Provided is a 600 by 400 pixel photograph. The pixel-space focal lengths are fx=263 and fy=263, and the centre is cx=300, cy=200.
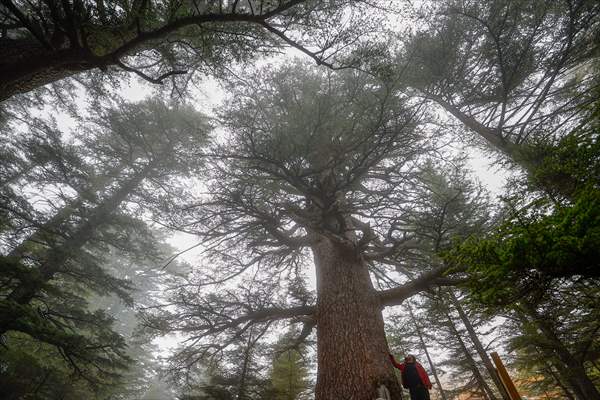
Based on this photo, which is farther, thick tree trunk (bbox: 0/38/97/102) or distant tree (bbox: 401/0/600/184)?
distant tree (bbox: 401/0/600/184)

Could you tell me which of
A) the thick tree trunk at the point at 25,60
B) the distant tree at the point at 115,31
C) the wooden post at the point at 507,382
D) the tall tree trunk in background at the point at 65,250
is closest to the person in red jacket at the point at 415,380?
the wooden post at the point at 507,382

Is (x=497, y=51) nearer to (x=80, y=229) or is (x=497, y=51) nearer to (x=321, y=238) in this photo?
(x=321, y=238)

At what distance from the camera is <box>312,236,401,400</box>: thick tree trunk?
3.06 meters

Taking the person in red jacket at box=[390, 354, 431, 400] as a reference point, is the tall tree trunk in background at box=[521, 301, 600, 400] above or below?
above

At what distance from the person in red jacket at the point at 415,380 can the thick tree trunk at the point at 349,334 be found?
44.8 inches

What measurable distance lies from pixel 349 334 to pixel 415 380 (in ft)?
6.65

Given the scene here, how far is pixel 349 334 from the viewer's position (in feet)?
11.6

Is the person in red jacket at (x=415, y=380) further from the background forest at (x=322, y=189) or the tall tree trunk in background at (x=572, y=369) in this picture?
the tall tree trunk in background at (x=572, y=369)

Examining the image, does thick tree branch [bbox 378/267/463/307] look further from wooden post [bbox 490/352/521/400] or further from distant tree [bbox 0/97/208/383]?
distant tree [bbox 0/97/208/383]

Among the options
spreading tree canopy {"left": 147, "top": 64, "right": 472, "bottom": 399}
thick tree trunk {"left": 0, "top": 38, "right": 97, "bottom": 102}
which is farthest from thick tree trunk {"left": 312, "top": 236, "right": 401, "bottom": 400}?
thick tree trunk {"left": 0, "top": 38, "right": 97, "bottom": 102}

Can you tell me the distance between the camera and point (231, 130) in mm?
4977

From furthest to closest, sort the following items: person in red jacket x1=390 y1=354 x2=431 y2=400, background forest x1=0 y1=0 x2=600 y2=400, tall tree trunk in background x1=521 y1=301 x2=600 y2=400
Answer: tall tree trunk in background x1=521 y1=301 x2=600 y2=400 → person in red jacket x1=390 y1=354 x2=431 y2=400 → background forest x1=0 y1=0 x2=600 y2=400

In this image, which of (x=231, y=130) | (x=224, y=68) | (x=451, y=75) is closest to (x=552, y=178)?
(x=451, y=75)

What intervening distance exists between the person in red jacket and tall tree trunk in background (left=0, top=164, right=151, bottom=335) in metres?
8.12
